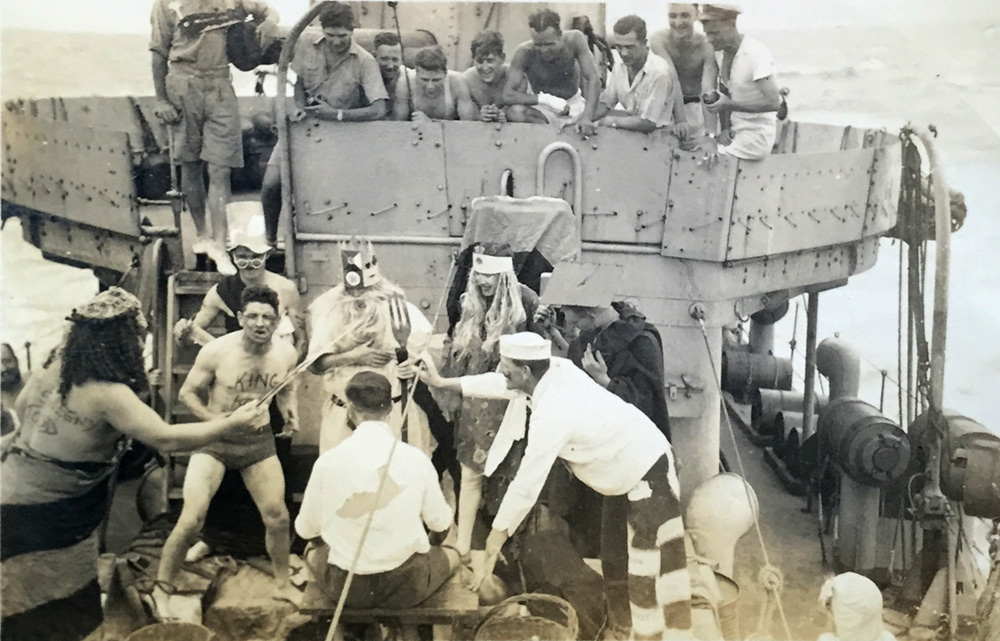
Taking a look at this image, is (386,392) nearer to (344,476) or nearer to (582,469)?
(344,476)

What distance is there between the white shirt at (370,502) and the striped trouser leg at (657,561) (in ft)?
2.31

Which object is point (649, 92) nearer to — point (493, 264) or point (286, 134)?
point (493, 264)

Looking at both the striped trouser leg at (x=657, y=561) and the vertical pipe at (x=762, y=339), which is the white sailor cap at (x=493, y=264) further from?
the vertical pipe at (x=762, y=339)

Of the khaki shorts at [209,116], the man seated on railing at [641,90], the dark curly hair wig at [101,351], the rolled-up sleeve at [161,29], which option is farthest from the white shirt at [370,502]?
the rolled-up sleeve at [161,29]

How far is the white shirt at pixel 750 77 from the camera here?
339cm

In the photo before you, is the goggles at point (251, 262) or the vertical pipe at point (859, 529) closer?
the goggles at point (251, 262)

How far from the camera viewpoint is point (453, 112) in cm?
343

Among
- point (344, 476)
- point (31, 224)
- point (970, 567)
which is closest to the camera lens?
point (344, 476)

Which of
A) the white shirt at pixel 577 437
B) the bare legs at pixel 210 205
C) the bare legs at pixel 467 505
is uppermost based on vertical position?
the bare legs at pixel 210 205

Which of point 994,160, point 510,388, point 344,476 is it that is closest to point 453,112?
point 510,388

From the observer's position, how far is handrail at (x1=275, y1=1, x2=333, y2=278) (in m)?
3.35

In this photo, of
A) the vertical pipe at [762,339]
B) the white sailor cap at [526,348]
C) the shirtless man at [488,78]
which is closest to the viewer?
the white sailor cap at [526,348]

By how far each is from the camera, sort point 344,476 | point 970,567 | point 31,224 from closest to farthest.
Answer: point 344,476, point 31,224, point 970,567

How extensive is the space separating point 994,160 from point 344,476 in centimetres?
262
